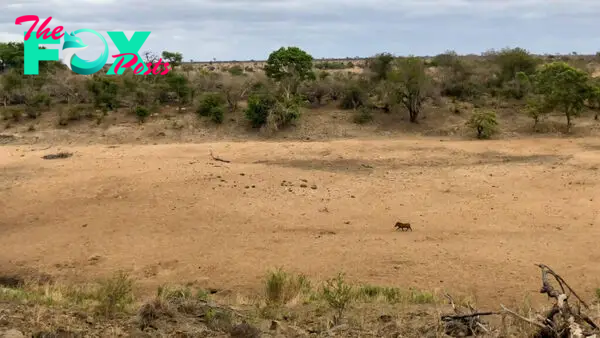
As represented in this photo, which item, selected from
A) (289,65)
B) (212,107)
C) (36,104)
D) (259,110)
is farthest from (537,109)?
(36,104)

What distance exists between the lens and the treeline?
24719 mm

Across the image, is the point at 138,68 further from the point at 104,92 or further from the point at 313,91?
the point at 313,91

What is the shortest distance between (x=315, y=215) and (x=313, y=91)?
16357mm

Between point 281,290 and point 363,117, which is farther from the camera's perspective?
point 363,117

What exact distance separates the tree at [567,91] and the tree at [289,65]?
10.8 m

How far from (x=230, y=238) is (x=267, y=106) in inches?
521

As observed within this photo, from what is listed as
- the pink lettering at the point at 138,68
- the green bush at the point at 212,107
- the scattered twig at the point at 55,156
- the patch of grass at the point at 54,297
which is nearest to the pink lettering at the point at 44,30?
the pink lettering at the point at 138,68

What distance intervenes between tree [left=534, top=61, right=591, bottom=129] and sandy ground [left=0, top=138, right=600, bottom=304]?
11.3 feet

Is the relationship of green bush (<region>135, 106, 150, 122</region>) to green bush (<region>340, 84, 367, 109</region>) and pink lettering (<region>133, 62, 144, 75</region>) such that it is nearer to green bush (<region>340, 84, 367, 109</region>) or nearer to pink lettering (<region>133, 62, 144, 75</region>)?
pink lettering (<region>133, 62, 144, 75</region>)

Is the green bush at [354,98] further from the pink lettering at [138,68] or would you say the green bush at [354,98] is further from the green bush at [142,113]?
the pink lettering at [138,68]

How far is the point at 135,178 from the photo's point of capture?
1675 cm

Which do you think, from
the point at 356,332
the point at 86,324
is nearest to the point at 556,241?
the point at 356,332

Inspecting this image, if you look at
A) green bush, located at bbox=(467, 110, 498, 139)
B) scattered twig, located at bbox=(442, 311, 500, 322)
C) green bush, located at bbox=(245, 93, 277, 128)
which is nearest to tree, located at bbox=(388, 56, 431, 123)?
green bush, located at bbox=(467, 110, 498, 139)

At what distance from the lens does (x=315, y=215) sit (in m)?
13.7
